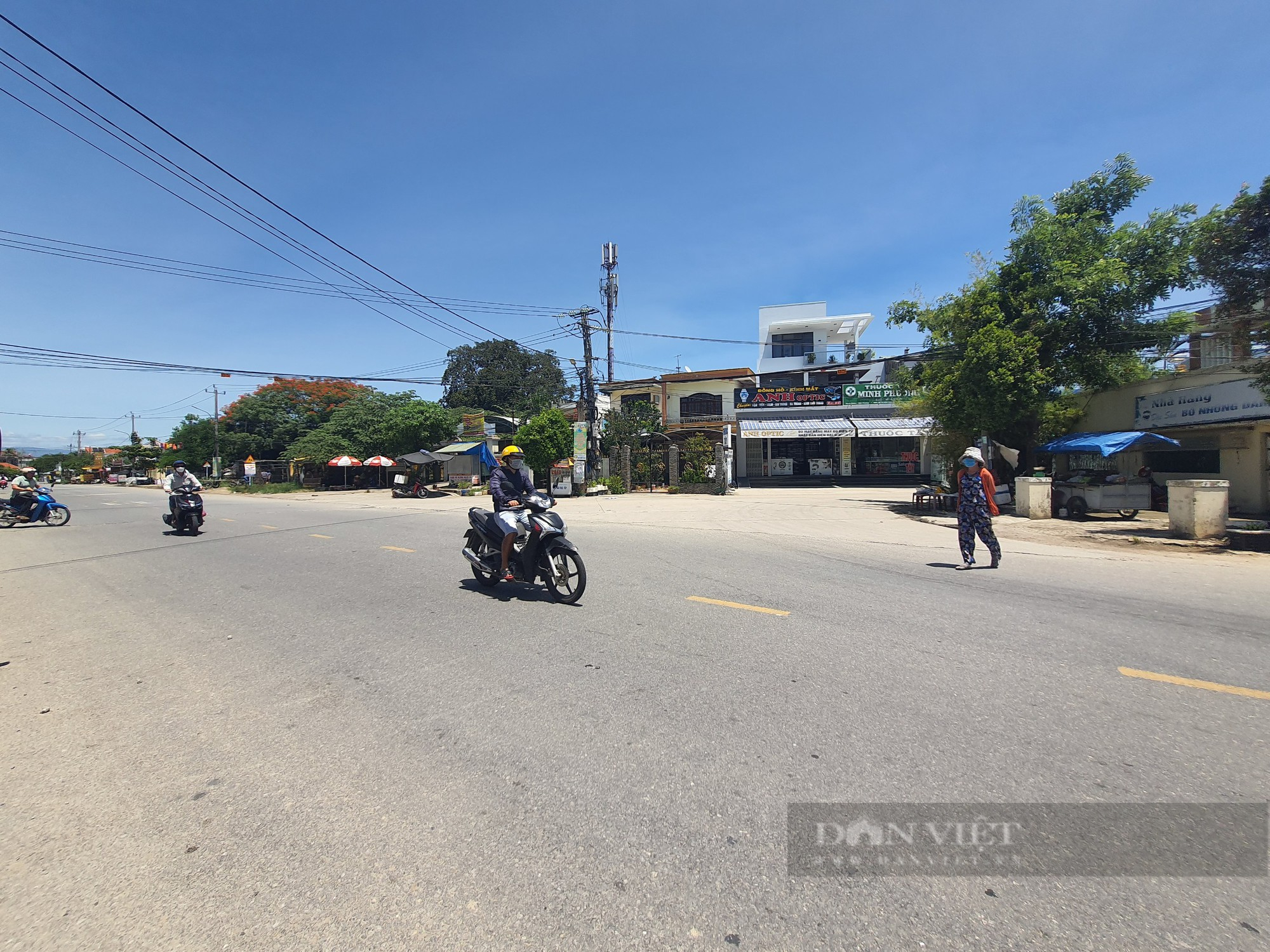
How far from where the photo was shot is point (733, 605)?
248 inches

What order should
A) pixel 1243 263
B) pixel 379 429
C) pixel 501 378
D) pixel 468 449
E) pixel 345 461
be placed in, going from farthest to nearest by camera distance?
1. pixel 501 378
2. pixel 379 429
3. pixel 345 461
4. pixel 468 449
5. pixel 1243 263

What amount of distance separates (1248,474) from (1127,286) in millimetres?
5702

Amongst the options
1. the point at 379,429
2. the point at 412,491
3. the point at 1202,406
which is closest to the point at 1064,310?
the point at 1202,406

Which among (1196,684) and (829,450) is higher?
(829,450)

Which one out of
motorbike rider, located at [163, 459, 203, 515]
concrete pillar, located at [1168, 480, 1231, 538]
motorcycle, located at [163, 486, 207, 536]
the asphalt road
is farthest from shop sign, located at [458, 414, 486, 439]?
concrete pillar, located at [1168, 480, 1231, 538]

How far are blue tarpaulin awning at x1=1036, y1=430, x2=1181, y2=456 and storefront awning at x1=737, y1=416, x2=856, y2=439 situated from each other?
42.4ft

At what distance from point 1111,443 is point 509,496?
15881mm

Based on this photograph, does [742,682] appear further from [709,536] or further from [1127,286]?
[1127,286]

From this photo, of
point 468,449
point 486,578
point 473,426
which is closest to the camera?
point 486,578

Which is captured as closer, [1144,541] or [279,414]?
[1144,541]

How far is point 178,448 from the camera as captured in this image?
187 feet

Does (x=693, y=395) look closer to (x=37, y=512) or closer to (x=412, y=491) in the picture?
(x=412, y=491)

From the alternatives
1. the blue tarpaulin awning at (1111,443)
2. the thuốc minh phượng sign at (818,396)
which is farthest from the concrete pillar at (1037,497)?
the thuốc minh phượng sign at (818,396)

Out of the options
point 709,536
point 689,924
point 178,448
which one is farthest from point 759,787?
point 178,448
